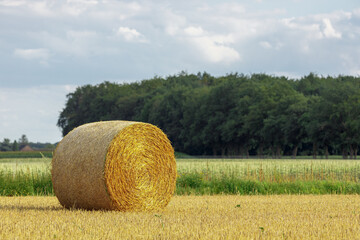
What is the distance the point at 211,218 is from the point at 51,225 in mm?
3480

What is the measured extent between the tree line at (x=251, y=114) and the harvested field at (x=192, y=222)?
5216 cm

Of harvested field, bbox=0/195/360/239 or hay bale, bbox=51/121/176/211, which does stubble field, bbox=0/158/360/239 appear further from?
hay bale, bbox=51/121/176/211

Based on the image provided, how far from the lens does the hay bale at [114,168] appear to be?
523 inches

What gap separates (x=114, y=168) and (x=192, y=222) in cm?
285

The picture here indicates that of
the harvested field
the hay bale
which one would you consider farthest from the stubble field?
the hay bale

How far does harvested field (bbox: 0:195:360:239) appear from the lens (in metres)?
9.72

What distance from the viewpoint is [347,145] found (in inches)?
2625

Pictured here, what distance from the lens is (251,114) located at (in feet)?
261

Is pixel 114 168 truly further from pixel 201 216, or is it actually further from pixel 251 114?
pixel 251 114

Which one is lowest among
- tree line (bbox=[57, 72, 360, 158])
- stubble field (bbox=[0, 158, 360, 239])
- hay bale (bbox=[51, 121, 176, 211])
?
stubble field (bbox=[0, 158, 360, 239])

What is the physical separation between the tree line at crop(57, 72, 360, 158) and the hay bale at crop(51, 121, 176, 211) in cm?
5294

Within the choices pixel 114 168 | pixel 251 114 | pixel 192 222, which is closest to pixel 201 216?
pixel 192 222

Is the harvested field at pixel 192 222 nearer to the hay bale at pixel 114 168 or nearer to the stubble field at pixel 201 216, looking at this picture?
the stubble field at pixel 201 216

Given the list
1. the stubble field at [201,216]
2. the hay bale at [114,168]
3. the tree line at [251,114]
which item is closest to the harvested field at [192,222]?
the stubble field at [201,216]
